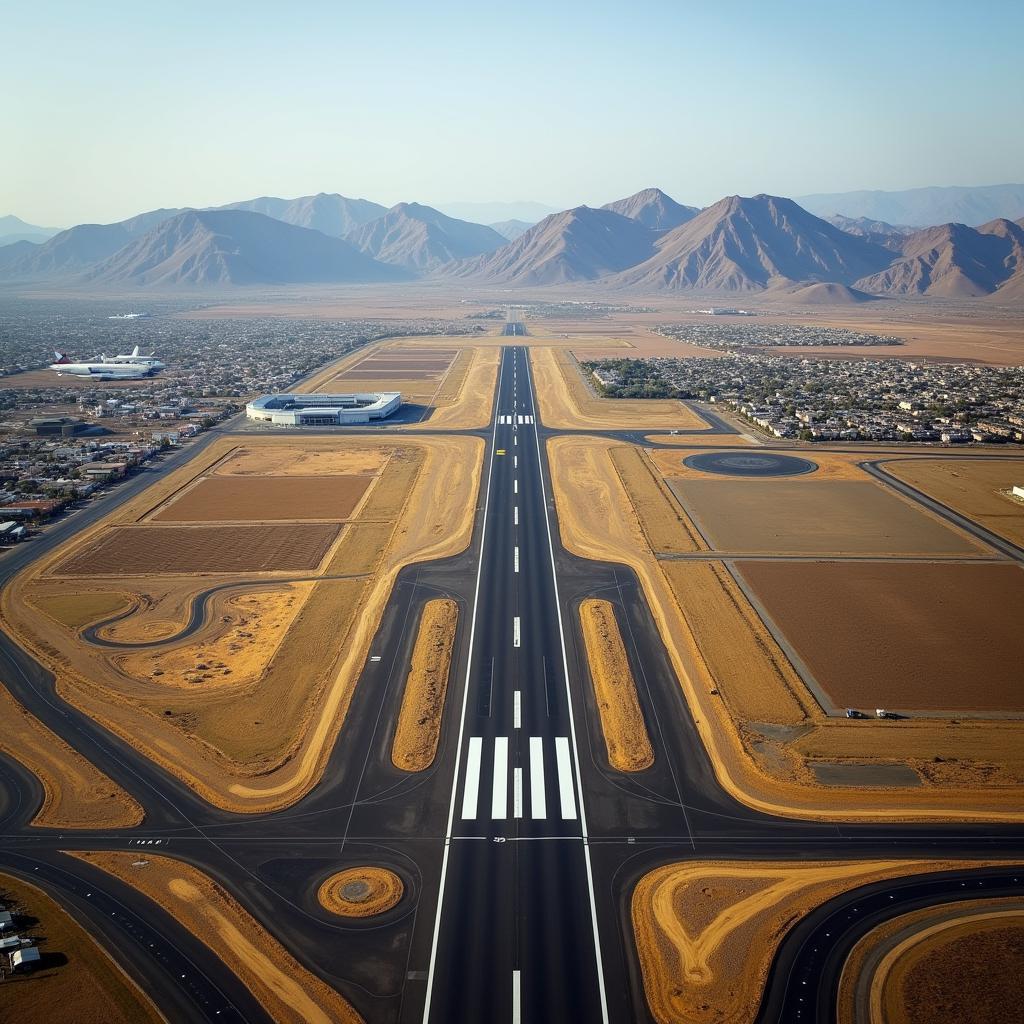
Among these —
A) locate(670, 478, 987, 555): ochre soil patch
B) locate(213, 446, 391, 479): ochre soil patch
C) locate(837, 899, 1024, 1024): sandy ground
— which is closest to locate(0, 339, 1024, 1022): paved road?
locate(837, 899, 1024, 1024): sandy ground

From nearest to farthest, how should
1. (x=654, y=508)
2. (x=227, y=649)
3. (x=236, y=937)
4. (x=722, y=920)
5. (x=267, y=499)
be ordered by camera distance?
(x=236, y=937) → (x=722, y=920) → (x=227, y=649) → (x=654, y=508) → (x=267, y=499)

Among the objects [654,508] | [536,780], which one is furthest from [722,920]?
[654,508]

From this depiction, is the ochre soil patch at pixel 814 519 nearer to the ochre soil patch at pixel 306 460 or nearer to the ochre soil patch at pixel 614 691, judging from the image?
the ochre soil patch at pixel 614 691

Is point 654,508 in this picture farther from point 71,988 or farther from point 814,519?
point 71,988

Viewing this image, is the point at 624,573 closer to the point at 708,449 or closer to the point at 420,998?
the point at 420,998

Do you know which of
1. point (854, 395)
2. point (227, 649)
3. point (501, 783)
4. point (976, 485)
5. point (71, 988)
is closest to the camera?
point (71, 988)

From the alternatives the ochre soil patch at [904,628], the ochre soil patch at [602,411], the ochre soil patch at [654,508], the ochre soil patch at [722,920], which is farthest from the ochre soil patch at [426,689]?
the ochre soil patch at [602,411]

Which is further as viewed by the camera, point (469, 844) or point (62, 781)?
point (62, 781)
